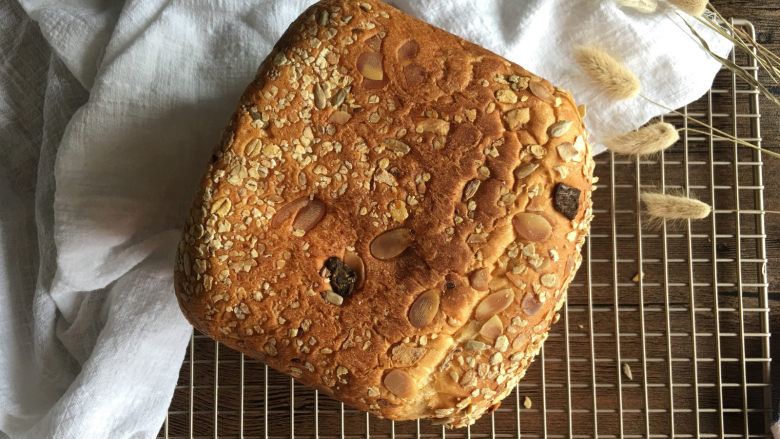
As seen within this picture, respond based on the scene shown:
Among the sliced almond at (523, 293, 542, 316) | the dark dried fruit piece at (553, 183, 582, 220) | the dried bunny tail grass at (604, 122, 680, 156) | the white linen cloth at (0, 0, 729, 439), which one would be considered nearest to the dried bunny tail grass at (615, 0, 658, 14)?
the white linen cloth at (0, 0, 729, 439)

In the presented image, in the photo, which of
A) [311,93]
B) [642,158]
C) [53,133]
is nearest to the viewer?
[311,93]

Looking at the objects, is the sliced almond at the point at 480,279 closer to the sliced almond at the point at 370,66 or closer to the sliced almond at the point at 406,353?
the sliced almond at the point at 406,353

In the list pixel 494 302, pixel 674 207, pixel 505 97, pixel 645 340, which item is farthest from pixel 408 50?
pixel 645 340

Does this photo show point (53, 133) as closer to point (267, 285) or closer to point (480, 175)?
point (267, 285)

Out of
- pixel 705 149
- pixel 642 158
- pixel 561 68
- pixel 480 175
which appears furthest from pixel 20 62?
pixel 705 149

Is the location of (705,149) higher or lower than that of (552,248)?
lower

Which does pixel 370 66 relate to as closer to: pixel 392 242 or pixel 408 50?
pixel 408 50
